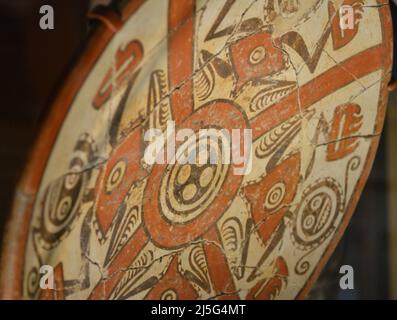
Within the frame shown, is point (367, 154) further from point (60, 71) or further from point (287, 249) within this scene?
point (60, 71)

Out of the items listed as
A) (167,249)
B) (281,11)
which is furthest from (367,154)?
(167,249)

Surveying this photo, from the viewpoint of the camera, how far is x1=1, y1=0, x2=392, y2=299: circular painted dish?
1.21 m

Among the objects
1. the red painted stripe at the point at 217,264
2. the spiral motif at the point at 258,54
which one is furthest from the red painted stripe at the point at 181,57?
the red painted stripe at the point at 217,264

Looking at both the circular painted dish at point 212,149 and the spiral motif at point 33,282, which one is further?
the spiral motif at point 33,282

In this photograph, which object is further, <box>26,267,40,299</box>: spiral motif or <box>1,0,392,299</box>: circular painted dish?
<box>26,267,40,299</box>: spiral motif

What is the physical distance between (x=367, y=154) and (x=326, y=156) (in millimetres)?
78

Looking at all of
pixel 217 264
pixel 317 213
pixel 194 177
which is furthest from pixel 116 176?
pixel 317 213

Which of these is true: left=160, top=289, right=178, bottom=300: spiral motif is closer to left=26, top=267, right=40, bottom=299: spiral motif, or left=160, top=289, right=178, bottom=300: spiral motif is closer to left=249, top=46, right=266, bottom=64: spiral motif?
left=26, top=267, right=40, bottom=299: spiral motif

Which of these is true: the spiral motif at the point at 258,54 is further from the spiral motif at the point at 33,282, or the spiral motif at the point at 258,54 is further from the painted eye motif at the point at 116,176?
the spiral motif at the point at 33,282

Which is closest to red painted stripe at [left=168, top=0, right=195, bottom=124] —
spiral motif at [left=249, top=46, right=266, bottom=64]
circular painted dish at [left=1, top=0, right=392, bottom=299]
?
circular painted dish at [left=1, top=0, right=392, bottom=299]

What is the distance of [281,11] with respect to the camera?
121cm

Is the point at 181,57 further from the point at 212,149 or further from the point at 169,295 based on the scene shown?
the point at 169,295

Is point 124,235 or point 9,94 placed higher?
point 9,94

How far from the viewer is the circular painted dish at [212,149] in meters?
1.21
